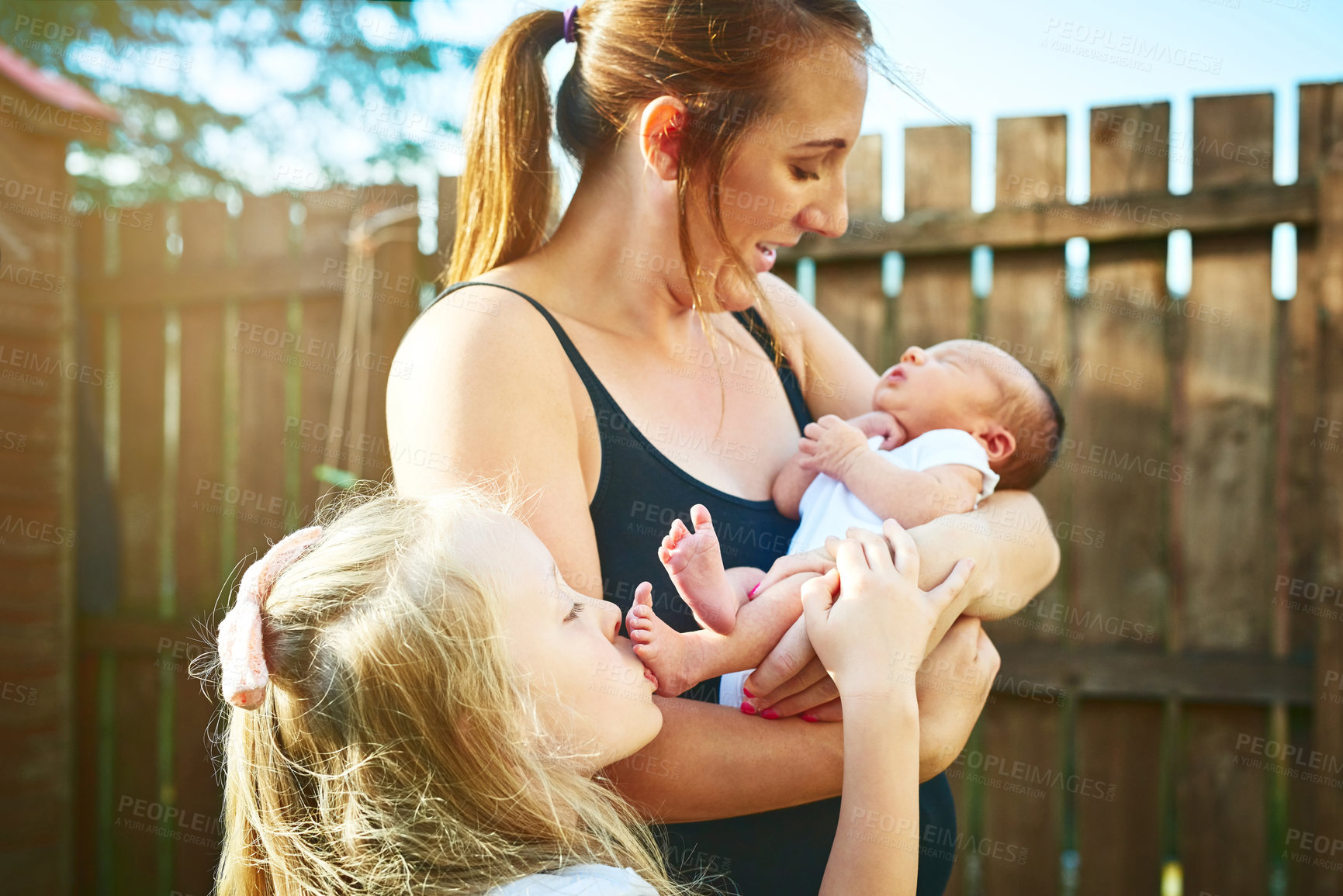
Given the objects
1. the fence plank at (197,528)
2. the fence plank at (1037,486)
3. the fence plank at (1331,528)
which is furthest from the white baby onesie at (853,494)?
the fence plank at (197,528)

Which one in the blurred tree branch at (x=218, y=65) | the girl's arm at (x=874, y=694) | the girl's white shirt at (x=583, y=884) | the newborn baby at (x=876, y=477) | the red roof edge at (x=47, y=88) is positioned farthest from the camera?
the blurred tree branch at (x=218, y=65)

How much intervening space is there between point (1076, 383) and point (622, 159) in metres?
1.77

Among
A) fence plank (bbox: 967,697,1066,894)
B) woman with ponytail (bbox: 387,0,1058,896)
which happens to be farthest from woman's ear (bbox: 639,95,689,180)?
fence plank (bbox: 967,697,1066,894)

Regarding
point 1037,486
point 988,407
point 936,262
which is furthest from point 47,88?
point 1037,486

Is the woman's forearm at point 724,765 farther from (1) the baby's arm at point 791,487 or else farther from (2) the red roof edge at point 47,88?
(2) the red roof edge at point 47,88

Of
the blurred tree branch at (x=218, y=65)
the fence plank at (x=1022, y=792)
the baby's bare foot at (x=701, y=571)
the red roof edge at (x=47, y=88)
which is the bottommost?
the fence plank at (x=1022, y=792)

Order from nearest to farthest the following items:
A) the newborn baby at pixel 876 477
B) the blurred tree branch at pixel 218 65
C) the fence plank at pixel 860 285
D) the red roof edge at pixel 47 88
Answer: the newborn baby at pixel 876 477, the fence plank at pixel 860 285, the red roof edge at pixel 47 88, the blurred tree branch at pixel 218 65

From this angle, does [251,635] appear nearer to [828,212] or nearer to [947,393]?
[828,212]

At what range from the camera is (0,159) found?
3203 millimetres

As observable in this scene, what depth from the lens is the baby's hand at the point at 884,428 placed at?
6.22 ft

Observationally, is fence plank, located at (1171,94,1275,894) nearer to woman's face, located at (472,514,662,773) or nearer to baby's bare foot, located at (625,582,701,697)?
baby's bare foot, located at (625,582,701,697)

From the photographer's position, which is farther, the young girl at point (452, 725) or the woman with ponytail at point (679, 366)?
the woman with ponytail at point (679, 366)

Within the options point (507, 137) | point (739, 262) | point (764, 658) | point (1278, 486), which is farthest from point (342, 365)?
point (1278, 486)

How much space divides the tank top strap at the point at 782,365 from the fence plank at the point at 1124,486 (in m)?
1.28
